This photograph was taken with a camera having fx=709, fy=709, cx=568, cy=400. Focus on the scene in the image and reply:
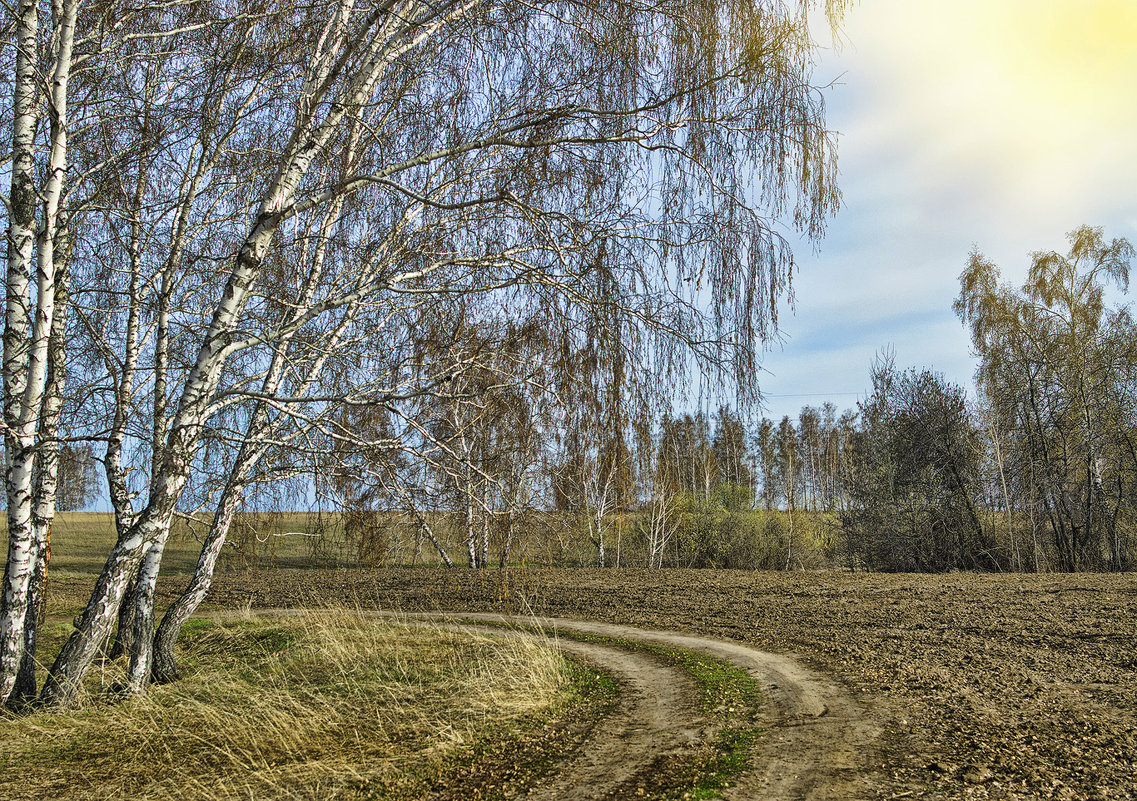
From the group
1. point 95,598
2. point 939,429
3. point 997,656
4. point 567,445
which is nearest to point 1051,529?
point 939,429

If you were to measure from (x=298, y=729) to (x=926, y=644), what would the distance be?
286 inches

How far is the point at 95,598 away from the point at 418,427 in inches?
147

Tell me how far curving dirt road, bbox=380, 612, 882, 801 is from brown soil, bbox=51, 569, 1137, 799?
0.06 m

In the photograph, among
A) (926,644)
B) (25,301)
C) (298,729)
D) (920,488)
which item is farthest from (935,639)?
(920,488)

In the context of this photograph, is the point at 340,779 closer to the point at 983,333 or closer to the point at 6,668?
the point at 6,668

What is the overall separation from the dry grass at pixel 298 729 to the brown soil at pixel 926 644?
1056mm

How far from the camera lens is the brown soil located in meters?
4.64

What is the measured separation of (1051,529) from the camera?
23.8m

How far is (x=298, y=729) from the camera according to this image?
587 cm

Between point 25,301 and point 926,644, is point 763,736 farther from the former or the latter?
point 25,301

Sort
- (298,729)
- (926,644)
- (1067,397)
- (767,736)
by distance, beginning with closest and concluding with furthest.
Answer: (767,736), (298,729), (926,644), (1067,397)

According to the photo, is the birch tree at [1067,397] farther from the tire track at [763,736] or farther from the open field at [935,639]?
the tire track at [763,736]

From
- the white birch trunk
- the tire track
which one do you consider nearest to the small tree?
the tire track

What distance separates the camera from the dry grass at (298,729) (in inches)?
197
